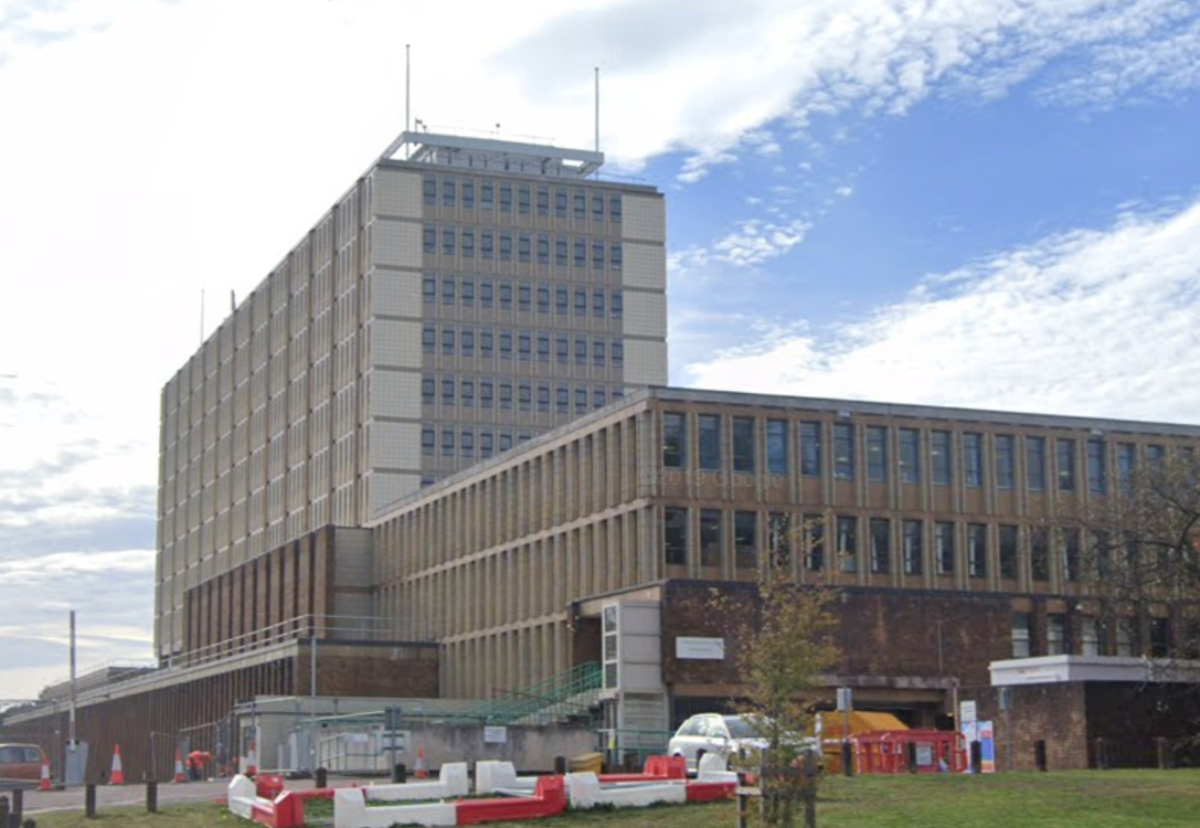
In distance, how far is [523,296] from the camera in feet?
358

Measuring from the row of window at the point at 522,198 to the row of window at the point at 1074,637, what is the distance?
169 feet

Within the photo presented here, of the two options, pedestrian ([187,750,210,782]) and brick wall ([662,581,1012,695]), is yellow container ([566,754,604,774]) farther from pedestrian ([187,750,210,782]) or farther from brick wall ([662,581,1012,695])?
pedestrian ([187,750,210,782])

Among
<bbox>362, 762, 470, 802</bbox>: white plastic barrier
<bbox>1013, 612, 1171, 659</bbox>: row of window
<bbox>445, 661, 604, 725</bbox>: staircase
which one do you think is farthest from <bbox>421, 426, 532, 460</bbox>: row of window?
<bbox>362, 762, 470, 802</bbox>: white plastic barrier

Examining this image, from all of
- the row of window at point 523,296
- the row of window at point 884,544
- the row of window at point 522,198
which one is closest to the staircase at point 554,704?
the row of window at point 884,544

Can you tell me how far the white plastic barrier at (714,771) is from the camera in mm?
31578

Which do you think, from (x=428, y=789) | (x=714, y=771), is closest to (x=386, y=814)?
(x=428, y=789)

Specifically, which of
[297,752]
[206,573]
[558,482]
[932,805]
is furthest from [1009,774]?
[206,573]

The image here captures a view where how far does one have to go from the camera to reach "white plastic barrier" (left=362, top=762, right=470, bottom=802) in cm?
3048

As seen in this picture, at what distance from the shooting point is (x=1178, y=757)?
4331 centimetres

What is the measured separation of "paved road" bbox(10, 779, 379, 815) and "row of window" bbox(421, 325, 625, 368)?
57910mm

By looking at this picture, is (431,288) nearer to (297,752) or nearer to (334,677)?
(334,677)

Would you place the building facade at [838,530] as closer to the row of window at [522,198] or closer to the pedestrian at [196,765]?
the pedestrian at [196,765]

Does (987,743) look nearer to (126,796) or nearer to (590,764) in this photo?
(590,764)

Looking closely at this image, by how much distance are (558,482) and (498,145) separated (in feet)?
155
